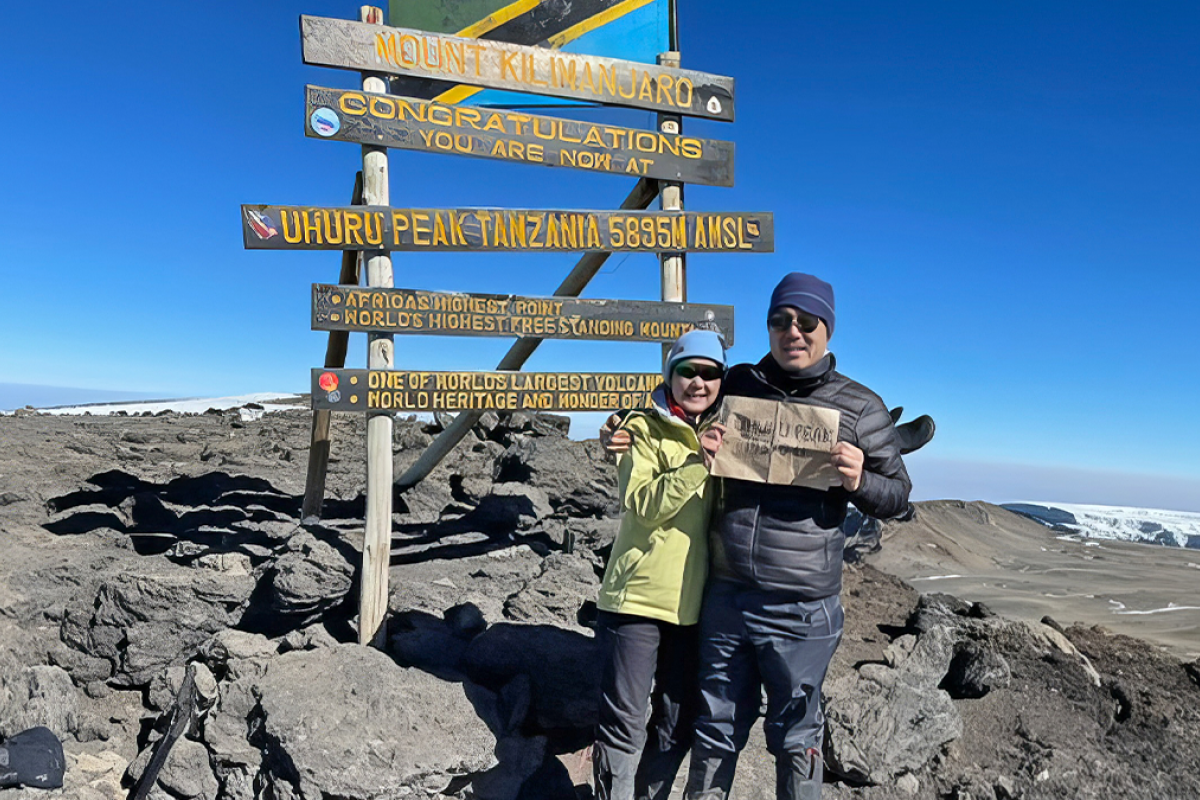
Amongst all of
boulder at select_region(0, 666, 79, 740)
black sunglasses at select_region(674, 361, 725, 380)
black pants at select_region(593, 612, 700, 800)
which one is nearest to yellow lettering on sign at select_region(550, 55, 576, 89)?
black sunglasses at select_region(674, 361, 725, 380)

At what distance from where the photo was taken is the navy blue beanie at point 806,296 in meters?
2.90

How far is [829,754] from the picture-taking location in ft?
13.1

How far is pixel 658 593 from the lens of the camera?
10.1 feet

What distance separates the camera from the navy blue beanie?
2904 mm

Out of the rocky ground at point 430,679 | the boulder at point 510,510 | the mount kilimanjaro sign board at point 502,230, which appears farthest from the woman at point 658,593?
the boulder at point 510,510

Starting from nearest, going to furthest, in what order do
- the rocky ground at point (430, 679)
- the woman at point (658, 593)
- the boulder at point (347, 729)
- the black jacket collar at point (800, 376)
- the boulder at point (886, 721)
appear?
the black jacket collar at point (800, 376) < the woman at point (658, 593) < the boulder at point (347, 729) < the rocky ground at point (430, 679) < the boulder at point (886, 721)

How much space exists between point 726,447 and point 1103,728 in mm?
3343

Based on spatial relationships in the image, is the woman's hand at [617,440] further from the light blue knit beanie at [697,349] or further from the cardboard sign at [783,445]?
the cardboard sign at [783,445]

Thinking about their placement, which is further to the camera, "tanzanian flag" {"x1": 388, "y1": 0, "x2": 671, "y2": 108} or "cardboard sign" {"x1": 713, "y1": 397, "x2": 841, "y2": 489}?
"tanzanian flag" {"x1": 388, "y1": 0, "x2": 671, "y2": 108}

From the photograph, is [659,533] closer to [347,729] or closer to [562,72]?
[347,729]

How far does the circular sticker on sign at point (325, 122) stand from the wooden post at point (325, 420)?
0.65 m

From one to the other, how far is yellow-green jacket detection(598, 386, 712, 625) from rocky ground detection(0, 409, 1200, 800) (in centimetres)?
117

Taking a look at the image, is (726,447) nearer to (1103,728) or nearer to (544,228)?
(544,228)

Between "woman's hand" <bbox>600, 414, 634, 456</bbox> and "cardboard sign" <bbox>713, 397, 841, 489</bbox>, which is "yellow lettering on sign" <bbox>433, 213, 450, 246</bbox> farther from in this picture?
"cardboard sign" <bbox>713, 397, 841, 489</bbox>
